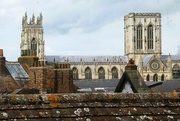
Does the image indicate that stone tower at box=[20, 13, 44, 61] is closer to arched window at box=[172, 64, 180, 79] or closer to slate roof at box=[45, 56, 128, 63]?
slate roof at box=[45, 56, 128, 63]

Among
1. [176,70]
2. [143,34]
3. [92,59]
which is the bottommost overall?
[176,70]

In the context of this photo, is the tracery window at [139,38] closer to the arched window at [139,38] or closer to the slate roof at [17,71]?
the arched window at [139,38]

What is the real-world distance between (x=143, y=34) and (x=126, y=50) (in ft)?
21.4

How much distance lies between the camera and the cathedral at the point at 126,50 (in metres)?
137

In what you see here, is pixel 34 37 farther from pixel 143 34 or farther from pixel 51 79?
pixel 51 79

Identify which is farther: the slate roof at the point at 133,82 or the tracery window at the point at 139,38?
the tracery window at the point at 139,38

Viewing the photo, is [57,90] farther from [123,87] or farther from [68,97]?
[68,97]

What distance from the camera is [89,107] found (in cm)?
764

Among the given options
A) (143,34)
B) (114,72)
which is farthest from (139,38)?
(114,72)

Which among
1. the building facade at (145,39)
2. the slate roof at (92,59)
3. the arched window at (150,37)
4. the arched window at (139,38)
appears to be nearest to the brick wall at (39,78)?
the building facade at (145,39)

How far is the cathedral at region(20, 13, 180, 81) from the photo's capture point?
449 ft

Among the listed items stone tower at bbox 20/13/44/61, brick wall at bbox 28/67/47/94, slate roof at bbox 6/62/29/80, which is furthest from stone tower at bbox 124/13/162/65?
brick wall at bbox 28/67/47/94

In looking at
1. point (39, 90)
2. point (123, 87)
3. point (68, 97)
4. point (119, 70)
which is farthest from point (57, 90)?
point (119, 70)

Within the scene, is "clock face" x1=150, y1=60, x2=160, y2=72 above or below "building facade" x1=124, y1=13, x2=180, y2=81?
below
